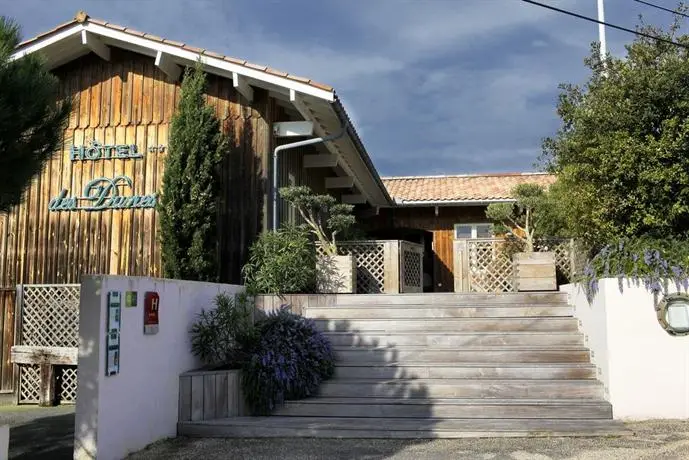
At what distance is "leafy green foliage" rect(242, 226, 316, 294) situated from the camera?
31.5 feet

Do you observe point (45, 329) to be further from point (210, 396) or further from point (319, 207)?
point (319, 207)

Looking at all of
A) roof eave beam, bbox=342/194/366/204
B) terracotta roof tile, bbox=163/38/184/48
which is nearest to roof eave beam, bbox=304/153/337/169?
terracotta roof tile, bbox=163/38/184/48

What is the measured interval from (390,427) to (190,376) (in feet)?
7.41

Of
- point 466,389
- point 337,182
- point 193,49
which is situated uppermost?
point 193,49

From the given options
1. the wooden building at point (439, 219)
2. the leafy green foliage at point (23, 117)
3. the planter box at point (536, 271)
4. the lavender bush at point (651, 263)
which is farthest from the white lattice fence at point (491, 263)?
the leafy green foliage at point (23, 117)

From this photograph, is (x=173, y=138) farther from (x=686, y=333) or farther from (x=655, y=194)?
(x=686, y=333)

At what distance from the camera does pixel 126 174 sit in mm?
11344

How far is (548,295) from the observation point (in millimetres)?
9305

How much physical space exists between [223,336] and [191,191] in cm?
343

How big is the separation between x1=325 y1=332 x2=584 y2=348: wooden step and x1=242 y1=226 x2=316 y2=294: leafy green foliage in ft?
4.44

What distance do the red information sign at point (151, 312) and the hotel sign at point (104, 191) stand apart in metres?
5.17

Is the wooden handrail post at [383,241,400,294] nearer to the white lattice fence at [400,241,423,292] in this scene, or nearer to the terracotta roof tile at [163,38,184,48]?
the white lattice fence at [400,241,423,292]

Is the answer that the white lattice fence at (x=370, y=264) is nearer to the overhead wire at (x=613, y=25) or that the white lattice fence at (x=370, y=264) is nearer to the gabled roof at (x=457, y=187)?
the overhead wire at (x=613, y=25)

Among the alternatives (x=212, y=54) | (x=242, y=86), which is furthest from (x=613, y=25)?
(x=212, y=54)
